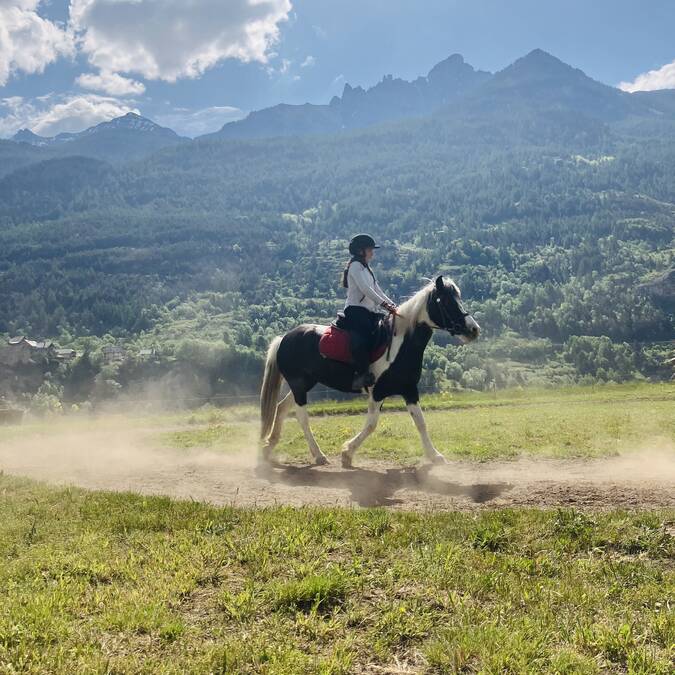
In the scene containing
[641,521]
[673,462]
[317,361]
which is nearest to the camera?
[641,521]

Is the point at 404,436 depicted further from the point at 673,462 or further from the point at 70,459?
the point at 70,459

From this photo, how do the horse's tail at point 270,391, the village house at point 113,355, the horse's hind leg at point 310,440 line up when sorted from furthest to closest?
the village house at point 113,355 < the horse's tail at point 270,391 < the horse's hind leg at point 310,440

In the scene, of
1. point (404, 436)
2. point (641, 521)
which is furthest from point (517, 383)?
point (641, 521)

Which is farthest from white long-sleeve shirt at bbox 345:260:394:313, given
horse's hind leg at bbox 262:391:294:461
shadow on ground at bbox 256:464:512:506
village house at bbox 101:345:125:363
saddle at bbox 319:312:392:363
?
village house at bbox 101:345:125:363

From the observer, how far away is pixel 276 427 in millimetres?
14555

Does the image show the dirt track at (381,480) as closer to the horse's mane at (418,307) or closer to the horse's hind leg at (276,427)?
the horse's hind leg at (276,427)

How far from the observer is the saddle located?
12875mm

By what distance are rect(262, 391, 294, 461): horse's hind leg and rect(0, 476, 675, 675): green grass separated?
21.0 ft

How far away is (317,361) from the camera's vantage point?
1363cm

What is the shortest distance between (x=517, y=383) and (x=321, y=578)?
519 ft

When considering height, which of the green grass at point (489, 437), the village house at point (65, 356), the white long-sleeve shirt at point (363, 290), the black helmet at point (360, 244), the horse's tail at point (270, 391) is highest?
the black helmet at point (360, 244)

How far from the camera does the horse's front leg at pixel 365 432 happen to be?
1270 centimetres

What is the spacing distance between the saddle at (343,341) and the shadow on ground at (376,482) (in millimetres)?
2648

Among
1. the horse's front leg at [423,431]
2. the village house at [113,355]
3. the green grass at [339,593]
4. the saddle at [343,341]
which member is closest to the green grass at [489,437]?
the horse's front leg at [423,431]
